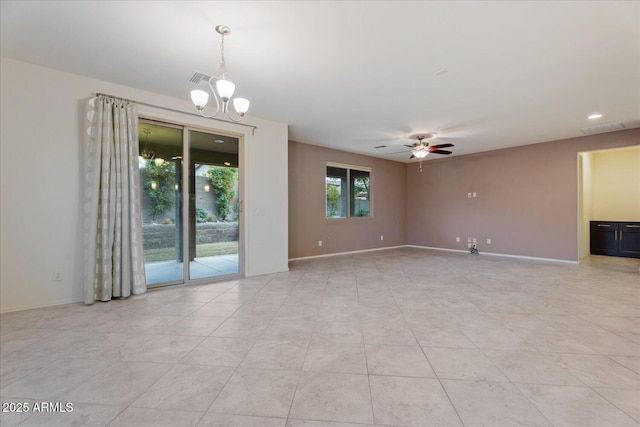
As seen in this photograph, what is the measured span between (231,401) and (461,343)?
1.89 metres

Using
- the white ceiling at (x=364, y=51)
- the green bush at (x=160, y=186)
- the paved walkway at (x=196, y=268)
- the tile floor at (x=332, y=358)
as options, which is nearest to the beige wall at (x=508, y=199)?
the white ceiling at (x=364, y=51)

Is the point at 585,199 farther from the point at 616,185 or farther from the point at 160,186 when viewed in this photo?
the point at 160,186

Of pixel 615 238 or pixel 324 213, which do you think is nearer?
pixel 615 238

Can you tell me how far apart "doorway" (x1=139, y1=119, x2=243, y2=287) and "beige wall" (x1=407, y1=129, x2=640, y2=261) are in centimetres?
607

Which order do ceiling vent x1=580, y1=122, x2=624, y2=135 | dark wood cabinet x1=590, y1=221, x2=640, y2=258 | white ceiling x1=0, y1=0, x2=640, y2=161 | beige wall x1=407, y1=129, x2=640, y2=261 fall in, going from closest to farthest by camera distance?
1. white ceiling x1=0, y1=0, x2=640, y2=161
2. ceiling vent x1=580, y1=122, x2=624, y2=135
3. beige wall x1=407, y1=129, x2=640, y2=261
4. dark wood cabinet x1=590, y1=221, x2=640, y2=258

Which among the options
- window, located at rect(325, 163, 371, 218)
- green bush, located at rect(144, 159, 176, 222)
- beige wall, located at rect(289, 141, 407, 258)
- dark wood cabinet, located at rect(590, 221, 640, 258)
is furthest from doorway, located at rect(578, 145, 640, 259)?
green bush, located at rect(144, 159, 176, 222)

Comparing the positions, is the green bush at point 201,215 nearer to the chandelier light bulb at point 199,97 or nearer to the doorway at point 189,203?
the doorway at point 189,203

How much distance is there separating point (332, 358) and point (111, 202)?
3.23 m

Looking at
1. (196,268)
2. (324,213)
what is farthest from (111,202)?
(324,213)

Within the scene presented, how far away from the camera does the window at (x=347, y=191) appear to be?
714 centimetres

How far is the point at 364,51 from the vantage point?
273 centimetres

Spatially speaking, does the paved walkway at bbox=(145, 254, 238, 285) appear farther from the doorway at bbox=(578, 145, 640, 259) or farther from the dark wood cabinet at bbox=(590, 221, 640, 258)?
the dark wood cabinet at bbox=(590, 221, 640, 258)

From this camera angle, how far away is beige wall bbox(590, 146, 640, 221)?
6.61 metres

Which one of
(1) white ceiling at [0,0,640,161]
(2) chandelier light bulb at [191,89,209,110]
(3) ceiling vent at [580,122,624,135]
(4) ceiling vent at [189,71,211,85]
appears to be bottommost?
(2) chandelier light bulb at [191,89,209,110]
